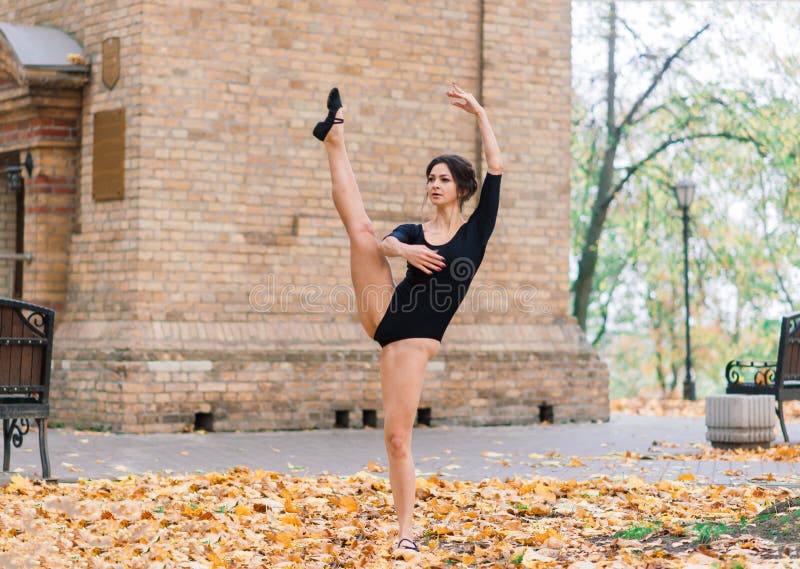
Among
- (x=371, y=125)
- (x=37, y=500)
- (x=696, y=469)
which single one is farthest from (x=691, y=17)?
(x=37, y=500)

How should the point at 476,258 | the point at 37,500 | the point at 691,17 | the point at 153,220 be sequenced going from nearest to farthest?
the point at 476,258
the point at 37,500
the point at 153,220
the point at 691,17

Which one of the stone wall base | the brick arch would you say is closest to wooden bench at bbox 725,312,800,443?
the stone wall base

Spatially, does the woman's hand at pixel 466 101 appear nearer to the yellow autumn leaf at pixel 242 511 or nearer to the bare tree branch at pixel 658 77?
the yellow autumn leaf at pixel 242 511

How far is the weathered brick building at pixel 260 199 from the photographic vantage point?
1352cm

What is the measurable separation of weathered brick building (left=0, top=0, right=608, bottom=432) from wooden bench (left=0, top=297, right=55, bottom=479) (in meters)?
3.95

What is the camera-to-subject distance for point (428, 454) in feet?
38.5

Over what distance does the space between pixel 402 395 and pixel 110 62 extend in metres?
8.66

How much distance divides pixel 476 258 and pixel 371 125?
853cm

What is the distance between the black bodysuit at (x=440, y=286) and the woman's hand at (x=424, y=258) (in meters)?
0.06

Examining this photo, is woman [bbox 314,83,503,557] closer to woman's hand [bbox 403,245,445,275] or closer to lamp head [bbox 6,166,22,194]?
woman's hand [bbox 403,245,445,275]

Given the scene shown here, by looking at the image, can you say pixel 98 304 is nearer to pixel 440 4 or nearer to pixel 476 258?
pixel 440 4

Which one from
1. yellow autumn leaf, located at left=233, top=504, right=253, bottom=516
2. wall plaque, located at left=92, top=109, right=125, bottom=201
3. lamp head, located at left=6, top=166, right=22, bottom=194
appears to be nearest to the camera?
yellow autumn leaf, located at left=233, top=504, right=253, bottom=516

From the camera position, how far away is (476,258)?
6.37m

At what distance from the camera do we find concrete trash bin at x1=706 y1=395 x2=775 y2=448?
11758 millimetres
